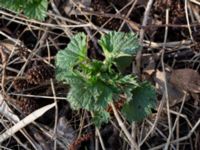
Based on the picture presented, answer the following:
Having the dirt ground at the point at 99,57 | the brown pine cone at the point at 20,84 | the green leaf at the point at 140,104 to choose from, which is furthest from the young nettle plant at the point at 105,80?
the brown pine cone at the point at 20,84

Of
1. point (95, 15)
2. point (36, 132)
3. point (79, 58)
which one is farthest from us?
point (95, 15)

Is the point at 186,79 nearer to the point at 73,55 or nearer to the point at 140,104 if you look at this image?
the point at 140,104

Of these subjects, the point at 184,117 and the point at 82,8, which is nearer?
the point at 184,117

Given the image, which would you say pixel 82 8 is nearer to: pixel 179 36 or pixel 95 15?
pixel 95 15

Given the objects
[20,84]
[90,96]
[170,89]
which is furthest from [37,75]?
[170,89]

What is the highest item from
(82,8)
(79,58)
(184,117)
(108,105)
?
(82,8)

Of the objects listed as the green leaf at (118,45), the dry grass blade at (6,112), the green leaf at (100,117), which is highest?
the green leaf at (118,45)

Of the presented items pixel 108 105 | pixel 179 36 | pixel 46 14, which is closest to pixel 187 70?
pixel 179 36

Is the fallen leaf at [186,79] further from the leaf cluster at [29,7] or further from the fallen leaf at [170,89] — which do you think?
the leaf cluster at [29,7]
